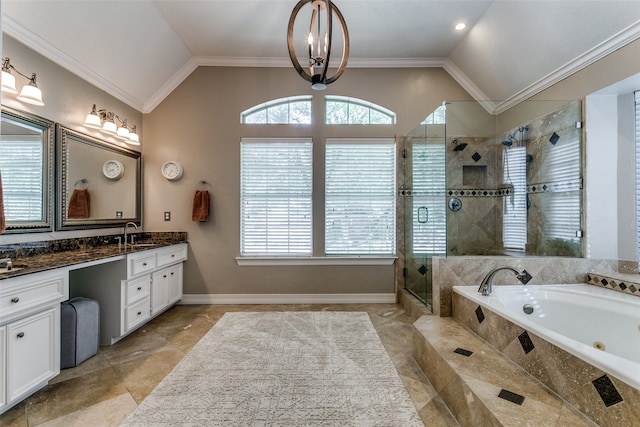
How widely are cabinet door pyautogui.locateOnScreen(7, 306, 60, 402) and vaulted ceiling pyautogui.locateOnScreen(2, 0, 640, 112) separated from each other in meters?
2.16

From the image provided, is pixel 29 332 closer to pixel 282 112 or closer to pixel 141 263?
pixel 141 263

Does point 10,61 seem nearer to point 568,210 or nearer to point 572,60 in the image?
point 572,60

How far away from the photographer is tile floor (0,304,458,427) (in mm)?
1771

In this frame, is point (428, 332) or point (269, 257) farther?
point (269, 257)

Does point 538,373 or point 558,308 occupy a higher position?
point 558,308

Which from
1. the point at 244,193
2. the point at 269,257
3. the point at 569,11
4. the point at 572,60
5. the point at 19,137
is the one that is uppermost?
the point at 569,11

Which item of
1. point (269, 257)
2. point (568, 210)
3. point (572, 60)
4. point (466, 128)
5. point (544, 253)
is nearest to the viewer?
point (572, 60)

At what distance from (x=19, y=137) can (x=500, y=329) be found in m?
3.82

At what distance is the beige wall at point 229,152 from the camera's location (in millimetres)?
3680

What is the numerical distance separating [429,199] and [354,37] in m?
1.99

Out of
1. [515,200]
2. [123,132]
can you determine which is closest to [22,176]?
[123,132]

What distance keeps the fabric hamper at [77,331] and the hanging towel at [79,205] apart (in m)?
0.82

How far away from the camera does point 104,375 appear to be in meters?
2.17

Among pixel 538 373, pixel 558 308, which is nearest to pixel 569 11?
pixel 558 308
